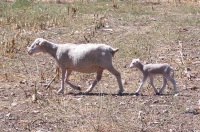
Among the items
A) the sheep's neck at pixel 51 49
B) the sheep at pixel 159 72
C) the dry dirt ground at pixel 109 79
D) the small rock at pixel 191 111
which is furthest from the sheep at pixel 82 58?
the small rock at pixel 191 111

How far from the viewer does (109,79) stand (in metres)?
10.3

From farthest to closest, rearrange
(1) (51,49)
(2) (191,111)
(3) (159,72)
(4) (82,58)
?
(1) (51,49), (4) (82,58), (3) (159,72), (2) (191,111)

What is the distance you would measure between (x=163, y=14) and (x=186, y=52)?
5.85m

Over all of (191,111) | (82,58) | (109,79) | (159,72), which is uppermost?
(82,58)

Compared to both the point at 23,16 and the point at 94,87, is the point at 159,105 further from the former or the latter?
the point at 23,16

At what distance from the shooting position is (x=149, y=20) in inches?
674

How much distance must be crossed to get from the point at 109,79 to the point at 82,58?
4.13ft

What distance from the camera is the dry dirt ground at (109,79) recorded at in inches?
286

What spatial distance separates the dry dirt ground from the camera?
286 inches

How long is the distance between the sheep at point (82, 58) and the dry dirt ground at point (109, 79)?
0.94ft

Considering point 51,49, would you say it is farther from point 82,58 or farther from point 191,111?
point 191,111

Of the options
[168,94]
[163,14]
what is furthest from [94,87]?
[163,14]

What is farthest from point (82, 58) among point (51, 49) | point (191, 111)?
point (191, 111)

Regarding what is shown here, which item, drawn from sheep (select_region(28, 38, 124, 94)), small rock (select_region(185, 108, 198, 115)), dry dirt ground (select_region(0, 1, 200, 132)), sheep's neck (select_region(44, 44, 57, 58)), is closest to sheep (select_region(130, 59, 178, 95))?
dry dirt ground (select_region(0, 1, 200, 132))
